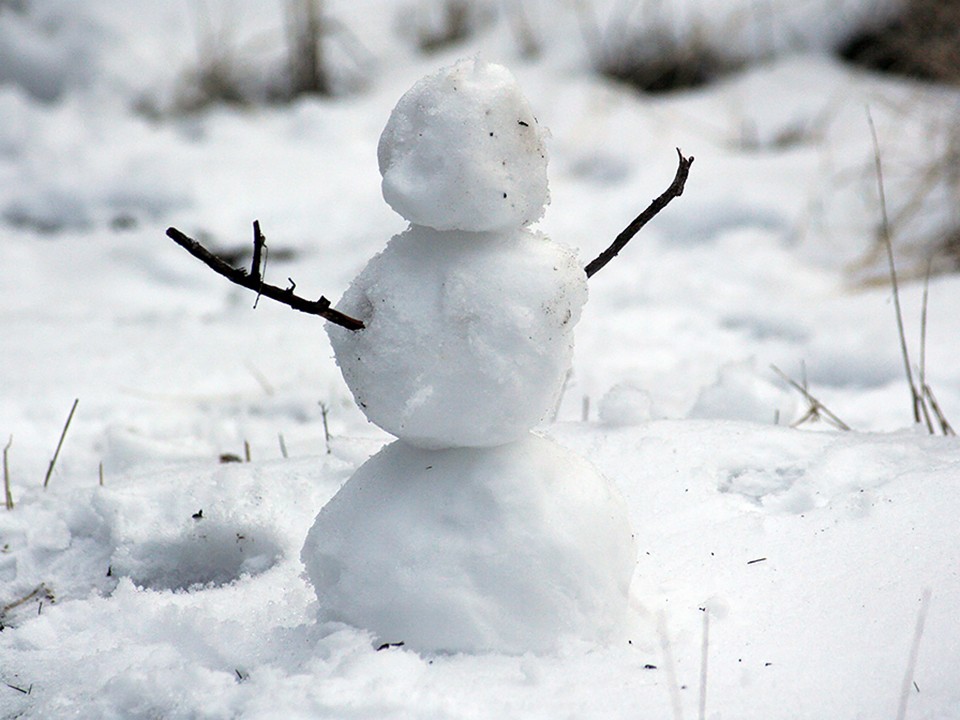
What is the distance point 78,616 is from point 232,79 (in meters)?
4.46

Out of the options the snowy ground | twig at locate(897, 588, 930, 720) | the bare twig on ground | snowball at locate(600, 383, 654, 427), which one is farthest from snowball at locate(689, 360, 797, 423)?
the bare twig on ground

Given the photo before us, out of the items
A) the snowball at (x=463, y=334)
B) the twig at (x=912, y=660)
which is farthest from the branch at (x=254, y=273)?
the twig at (x=912, y=660)

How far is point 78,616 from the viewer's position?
160cm

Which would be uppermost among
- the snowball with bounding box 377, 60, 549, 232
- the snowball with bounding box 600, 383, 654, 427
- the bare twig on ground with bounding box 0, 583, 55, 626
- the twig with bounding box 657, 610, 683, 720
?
the snowball with bounding box 377, 60, 549, 232

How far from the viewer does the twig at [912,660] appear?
1187 mm

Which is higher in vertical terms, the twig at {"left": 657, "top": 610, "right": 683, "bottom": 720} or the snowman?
the snowman

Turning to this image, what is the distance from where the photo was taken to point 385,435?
2547 mm

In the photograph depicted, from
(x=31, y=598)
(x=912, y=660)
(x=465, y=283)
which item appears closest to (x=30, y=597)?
(x=31, y=598)

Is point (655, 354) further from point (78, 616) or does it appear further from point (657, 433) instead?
point (78, 616)

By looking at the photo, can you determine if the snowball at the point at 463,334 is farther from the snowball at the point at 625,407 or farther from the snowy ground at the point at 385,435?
the snowball at the point at 625,407

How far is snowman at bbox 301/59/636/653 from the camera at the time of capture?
1.33 m

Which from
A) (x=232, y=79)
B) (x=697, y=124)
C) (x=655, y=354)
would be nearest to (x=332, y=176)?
(x=232, y=79)

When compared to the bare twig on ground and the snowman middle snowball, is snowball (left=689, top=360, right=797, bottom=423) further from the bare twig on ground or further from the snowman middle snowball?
the bare twig on ground

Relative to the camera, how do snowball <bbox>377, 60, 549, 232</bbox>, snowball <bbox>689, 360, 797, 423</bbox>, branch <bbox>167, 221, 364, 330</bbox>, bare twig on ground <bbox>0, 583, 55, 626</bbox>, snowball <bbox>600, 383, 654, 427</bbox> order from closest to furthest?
branch <bbox>167, 221, 364, 330</bbox> → snowball <bbox>377, 60, 549, 232</bbox> → bare twig on ground <bbox>0, 583, 55, 626</bbox> → snowball <bbox>600, 383, 654, 427</bbox> → snowball <bbox>689, 360, 797, 423</bbox>
